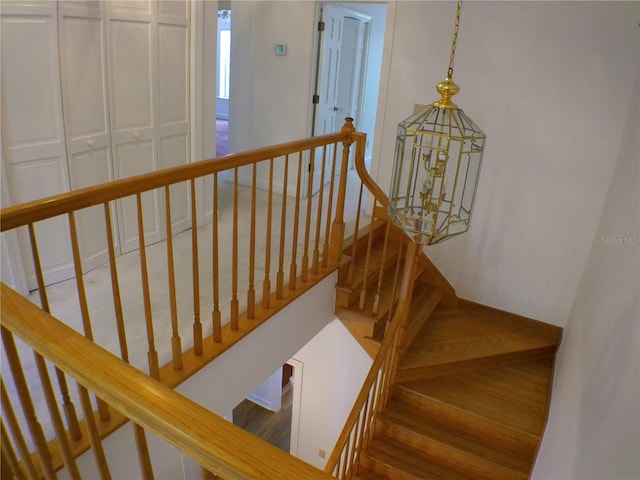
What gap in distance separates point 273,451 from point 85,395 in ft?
1.81

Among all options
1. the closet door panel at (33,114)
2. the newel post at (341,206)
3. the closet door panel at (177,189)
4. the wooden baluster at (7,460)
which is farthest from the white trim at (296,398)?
the wooden baluster at (7,460)

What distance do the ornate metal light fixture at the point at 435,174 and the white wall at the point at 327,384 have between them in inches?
74.6

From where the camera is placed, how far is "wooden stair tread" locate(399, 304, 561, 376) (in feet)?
11.7

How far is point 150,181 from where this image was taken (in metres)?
1.71

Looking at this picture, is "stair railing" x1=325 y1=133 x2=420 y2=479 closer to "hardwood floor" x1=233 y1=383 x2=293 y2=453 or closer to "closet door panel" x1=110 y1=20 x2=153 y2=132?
"closet door panel" x1=110 y1=20 x2=153 y2=132

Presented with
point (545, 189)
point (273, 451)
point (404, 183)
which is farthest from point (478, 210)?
point (273, 451)

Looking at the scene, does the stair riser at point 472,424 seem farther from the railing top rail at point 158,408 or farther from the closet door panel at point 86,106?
the railing top rail at point 158,408

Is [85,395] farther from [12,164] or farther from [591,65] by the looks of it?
[591,65]

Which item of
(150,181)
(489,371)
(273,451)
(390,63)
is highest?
(390,63)

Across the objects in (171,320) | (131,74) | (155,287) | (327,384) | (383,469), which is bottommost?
(327,384)

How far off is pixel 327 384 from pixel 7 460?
3269mm

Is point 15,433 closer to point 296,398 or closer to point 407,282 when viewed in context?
point 407,282

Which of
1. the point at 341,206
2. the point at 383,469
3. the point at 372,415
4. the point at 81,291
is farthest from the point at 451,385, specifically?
the point at 81,291

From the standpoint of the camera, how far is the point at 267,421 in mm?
6039
